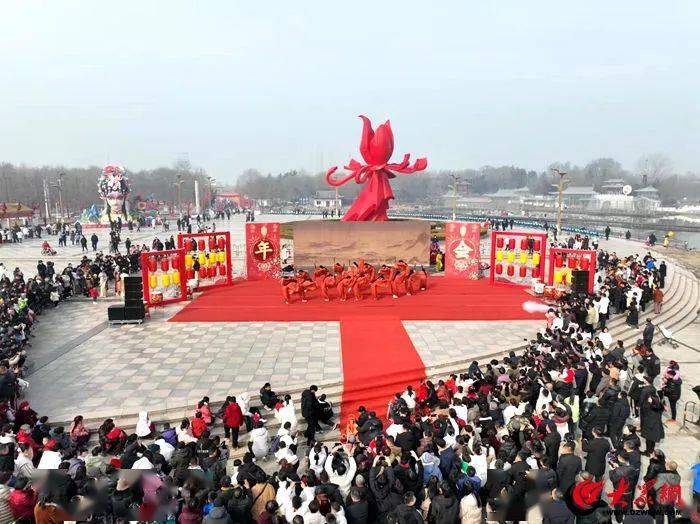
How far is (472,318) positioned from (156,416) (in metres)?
9.43

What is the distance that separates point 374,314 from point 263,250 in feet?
21.2

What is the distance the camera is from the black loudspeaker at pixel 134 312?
14.3 meters

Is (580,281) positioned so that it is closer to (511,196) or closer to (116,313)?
(116,313)

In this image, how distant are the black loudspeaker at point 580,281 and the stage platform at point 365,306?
1534 millimetres

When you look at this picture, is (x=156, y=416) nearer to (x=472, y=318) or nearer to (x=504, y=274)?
(x=472, y=318)

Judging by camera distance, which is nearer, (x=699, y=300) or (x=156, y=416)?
(x=156, y=416)

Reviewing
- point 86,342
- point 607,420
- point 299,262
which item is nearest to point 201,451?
point 607,420

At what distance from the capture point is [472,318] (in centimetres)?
1491

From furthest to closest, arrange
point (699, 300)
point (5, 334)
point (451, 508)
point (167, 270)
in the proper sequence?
point (699, 300) < point (167, 270) < point (5, 334) < point (451, 508)

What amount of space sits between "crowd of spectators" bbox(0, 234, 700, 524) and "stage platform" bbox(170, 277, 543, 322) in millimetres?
5748

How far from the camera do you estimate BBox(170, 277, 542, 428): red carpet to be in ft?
34.2

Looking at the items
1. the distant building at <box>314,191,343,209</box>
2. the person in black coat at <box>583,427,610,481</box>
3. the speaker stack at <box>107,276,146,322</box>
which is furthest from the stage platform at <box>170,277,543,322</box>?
the distant building at <box>314,191,343,209</box>

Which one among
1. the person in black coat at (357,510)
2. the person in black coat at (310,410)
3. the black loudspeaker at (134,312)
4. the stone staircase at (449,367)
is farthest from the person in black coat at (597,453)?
the black loudspeaker at (134,312)

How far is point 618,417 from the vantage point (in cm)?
775
